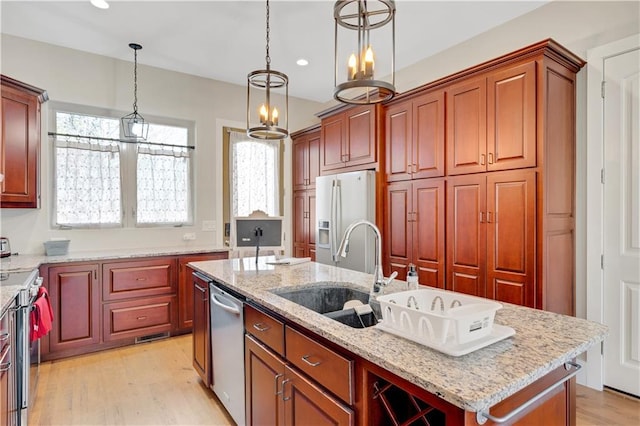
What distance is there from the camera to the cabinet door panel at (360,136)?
12.1 feet

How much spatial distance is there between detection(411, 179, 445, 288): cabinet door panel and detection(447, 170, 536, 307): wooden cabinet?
0.27 ft

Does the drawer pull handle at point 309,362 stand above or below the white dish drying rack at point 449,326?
below

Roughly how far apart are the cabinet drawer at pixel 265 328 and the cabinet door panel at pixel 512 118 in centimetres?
209

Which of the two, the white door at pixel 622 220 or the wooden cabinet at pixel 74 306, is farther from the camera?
the wooden cabinet at pixel 74 306

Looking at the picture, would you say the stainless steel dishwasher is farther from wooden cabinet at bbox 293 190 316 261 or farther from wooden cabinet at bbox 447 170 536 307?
wooden cabinet at bbox 293 190 316 261

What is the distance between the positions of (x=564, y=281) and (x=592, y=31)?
1912 millimetres

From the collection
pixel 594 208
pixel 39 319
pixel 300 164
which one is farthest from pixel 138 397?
pixel 594 208

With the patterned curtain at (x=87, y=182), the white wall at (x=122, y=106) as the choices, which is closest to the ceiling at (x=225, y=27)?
the white wall at (x=122, y=106)

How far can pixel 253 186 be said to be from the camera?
4.92m

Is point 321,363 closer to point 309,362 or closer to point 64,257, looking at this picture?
point 309,362

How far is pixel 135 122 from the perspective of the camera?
3809mm

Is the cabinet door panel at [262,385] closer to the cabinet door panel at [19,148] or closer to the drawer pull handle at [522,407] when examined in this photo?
the drawer pull handle at [522,407]

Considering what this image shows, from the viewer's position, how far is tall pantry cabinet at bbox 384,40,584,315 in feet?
8.16

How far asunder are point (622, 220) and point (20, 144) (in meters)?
4.95
